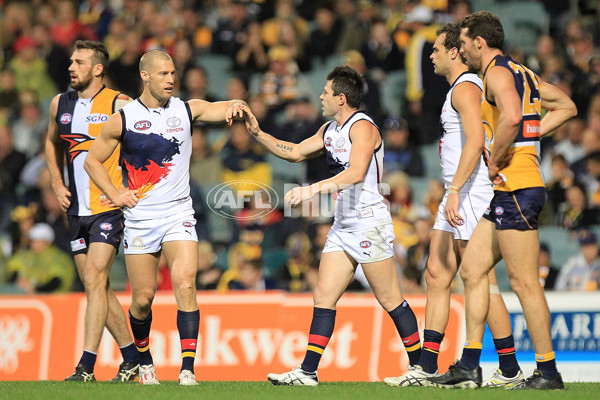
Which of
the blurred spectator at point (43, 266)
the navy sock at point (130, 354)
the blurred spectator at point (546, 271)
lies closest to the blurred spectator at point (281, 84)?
the blurred spectator at point (43, 266)

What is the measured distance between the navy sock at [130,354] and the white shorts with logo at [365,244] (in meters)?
2.23

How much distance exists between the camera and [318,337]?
759cm

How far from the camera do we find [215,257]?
13078 millimetres

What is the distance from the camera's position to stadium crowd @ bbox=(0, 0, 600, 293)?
12.7 meters

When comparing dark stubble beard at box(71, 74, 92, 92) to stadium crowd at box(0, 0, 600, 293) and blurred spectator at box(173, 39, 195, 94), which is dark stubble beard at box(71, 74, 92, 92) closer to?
stadium crowd at box(0, 0, 600, 293)

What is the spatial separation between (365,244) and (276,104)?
801 cm

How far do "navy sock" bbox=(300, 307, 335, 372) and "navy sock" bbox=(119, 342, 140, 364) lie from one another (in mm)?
1885

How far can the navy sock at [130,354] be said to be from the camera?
866 centimetres

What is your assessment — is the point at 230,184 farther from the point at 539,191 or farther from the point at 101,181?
the point at 539,191

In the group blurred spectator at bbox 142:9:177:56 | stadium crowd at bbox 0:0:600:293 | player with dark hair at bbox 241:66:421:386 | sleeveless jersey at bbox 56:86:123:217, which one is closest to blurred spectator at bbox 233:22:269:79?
stadium crowd at bbox 0:0:600:293

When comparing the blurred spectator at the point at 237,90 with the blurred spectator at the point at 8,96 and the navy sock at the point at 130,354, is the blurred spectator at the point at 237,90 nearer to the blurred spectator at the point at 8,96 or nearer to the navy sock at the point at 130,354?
the blurred spectator at the point at 8,96

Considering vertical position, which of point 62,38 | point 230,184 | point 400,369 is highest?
point 62,38

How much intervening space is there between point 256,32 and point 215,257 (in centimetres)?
518

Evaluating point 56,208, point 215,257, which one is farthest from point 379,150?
point 56,208
